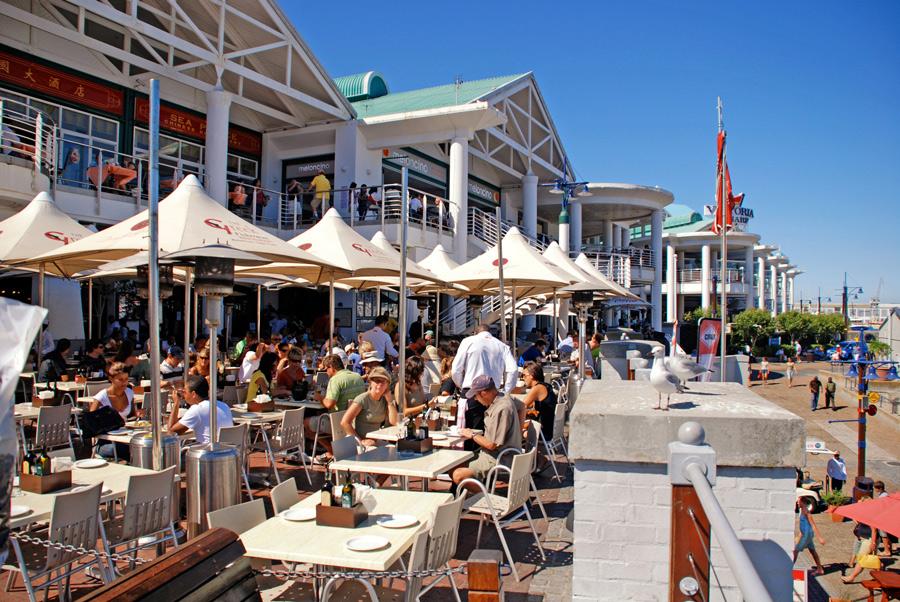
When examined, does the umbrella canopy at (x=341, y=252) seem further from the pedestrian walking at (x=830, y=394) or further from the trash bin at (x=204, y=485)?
the pedestrian walking at (x=830, y=394)

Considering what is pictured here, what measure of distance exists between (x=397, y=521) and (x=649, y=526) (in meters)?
1.94

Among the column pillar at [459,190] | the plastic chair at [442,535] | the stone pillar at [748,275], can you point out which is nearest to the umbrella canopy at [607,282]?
the column pillar at [459,190]

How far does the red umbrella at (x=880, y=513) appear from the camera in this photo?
28.2ft

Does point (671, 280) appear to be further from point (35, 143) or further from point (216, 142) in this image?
point (35, 143)

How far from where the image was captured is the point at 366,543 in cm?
386

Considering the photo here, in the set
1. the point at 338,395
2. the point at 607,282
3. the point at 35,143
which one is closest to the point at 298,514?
the point at 338,395

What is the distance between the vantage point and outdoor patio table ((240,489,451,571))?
367cm

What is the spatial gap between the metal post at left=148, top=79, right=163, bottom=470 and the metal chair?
2822mm

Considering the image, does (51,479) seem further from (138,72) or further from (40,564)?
(138,72)

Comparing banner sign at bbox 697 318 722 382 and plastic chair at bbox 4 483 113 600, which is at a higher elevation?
banner sign at bbox 697 318 722 382

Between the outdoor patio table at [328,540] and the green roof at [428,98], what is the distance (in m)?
20.1

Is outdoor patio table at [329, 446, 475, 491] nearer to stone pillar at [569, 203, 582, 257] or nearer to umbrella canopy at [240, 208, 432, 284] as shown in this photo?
umbrella canopy at [240, 208, 432, 284]

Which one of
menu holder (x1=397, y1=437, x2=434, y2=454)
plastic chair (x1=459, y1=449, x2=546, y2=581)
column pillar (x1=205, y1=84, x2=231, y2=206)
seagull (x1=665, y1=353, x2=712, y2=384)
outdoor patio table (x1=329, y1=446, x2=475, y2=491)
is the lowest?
plastic chair (x1=459, y1=449, x2=546, y2=581)

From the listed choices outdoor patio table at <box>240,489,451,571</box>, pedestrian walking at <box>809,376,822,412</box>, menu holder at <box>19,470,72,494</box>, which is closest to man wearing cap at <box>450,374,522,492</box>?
outdoor patio table at <box>240,489,451,571</box>
